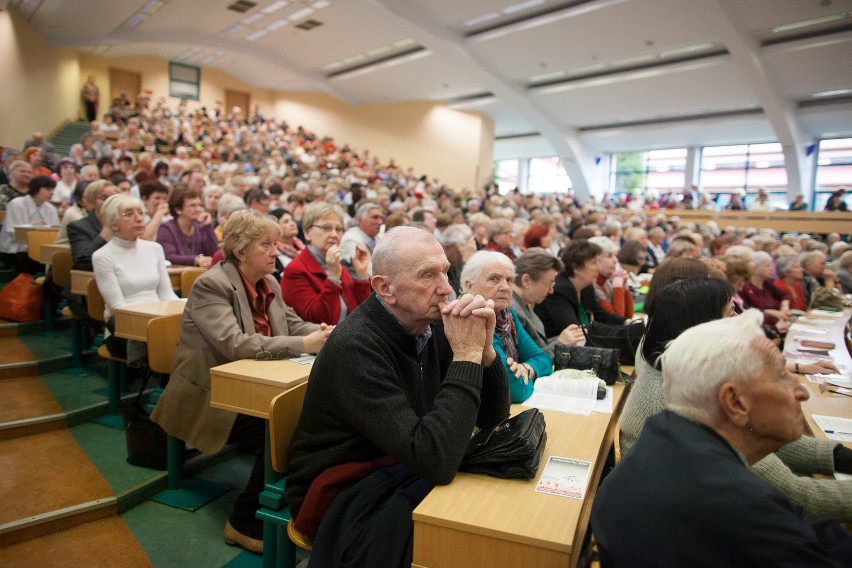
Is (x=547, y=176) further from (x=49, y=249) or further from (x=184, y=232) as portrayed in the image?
(x=49, y=249)

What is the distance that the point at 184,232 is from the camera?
4.68 metres

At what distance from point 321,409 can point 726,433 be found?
3.37 feet

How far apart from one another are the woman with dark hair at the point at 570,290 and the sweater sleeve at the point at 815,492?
184 centimetres

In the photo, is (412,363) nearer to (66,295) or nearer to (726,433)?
(726,433)

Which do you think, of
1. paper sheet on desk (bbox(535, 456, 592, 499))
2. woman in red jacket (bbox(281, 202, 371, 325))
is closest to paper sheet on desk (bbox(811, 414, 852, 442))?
paper sheet on desk (bbox(535, 456, 592, 499))

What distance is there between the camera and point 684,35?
41.4 ft

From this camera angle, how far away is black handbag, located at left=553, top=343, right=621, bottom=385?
266cm

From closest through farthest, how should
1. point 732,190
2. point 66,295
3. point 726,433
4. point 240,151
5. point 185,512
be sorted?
1. point 726,433
2. point 185,512
3. point 66,295
4. point 240,151
5. point 732,190

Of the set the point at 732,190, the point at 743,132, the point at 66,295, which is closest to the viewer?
the point at 66,295

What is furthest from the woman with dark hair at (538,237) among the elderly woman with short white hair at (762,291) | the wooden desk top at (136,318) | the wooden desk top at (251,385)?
the wooden desk top at (251,385)

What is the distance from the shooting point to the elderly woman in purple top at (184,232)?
453cm

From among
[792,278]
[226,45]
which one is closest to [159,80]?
[226,45]

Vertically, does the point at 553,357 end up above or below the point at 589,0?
below

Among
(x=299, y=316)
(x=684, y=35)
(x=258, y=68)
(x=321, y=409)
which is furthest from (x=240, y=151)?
(x=321, y=409)
